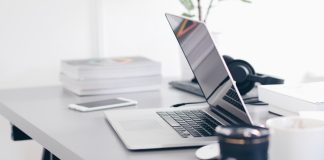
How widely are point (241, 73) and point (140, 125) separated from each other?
470 mm

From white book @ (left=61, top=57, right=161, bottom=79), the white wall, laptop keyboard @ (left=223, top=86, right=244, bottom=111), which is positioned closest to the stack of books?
white book @ (left=61, top=57, right=161, bottom=79)

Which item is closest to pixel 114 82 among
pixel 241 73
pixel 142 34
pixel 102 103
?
pixel 102 103

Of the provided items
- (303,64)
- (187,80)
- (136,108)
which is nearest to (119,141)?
(136,108)

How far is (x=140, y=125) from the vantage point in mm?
1333

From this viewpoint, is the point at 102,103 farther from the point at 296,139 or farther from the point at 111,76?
the point at 296,139

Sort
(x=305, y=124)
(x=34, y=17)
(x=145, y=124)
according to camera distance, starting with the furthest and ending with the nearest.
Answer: (x=34, y=17)
(x=145, y=124)
(x=305, y=124)

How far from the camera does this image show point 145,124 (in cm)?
134

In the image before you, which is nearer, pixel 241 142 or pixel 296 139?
pixel 241 142

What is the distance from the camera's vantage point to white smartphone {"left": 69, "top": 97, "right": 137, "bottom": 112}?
5.26 feet

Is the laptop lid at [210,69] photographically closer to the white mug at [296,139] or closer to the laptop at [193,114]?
the laptop at [193,114]

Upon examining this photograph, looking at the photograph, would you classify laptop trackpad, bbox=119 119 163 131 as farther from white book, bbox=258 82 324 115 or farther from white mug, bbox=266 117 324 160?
white mug, bbox=266 117 324 160

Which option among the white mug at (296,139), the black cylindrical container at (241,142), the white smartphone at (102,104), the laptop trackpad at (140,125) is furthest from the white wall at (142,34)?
the black cylindrical container at (241,142)

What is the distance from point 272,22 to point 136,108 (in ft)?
4.21

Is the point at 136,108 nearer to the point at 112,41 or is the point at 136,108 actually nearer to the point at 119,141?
the point at 119,141
